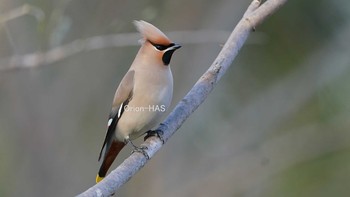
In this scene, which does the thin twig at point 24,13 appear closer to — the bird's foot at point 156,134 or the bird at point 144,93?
the bird at point 144,93

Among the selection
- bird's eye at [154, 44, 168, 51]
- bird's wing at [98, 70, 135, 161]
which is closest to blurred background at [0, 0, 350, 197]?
bird's wing at [98, 70, 135, 161]

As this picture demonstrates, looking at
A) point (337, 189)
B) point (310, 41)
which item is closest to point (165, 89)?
point (310, 41)

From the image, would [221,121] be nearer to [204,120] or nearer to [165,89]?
[204,120]

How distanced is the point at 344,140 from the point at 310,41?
2.49 ft

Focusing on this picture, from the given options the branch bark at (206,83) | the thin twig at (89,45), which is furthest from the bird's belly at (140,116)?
the thin twig at (89,45)

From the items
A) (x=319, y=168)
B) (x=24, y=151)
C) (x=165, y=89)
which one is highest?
(x=24, y=151)

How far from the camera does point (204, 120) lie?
6.03 metres

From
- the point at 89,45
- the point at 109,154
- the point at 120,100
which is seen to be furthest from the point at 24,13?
the point at 89,45

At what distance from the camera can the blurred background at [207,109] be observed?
575 cm

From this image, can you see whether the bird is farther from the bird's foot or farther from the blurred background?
the blurred background

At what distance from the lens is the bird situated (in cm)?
320

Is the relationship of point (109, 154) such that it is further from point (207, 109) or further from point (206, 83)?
point (207, 109)

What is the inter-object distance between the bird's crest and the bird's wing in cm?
17

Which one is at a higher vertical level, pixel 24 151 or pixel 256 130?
pixel 24 151
